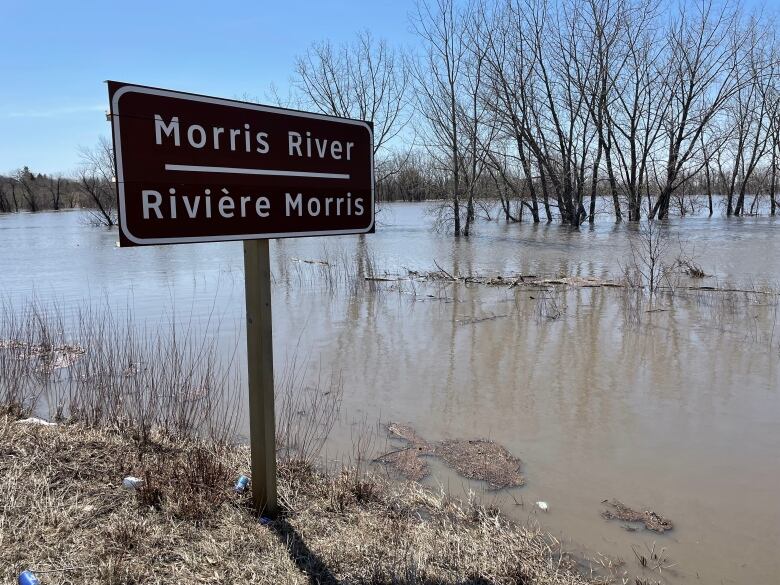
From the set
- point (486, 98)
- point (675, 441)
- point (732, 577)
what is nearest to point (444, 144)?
point (486, 98)

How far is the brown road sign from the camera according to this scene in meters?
2.20

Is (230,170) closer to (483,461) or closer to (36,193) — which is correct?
(483,461)

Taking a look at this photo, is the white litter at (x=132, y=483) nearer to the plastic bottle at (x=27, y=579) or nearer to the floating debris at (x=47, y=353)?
the plastic bottle at (x=27, y=579)

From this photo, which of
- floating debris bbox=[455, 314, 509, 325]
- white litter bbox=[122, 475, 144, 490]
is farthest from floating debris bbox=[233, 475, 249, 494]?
floating debris bbox=[455, 314, 509, 325]

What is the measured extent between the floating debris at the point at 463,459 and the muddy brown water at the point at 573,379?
4.3 inches

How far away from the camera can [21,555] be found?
7.89 ft

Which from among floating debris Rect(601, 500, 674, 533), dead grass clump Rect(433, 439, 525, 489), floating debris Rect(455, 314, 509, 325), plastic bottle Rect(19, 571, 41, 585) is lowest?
floating debris Rect(601, 500, 674, 533)

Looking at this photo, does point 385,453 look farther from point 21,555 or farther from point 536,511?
point 21,555

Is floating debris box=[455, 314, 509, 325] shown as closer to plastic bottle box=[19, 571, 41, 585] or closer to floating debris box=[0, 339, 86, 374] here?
floating debris box=[0, 339, 86, 374]

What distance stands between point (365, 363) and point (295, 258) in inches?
476

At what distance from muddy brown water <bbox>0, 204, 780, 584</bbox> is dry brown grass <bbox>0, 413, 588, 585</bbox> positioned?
30.4 inches

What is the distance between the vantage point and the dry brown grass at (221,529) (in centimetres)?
242

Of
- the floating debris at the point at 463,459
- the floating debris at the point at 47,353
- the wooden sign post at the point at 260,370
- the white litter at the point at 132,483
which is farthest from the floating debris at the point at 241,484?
the floating debris at the point at 47,353

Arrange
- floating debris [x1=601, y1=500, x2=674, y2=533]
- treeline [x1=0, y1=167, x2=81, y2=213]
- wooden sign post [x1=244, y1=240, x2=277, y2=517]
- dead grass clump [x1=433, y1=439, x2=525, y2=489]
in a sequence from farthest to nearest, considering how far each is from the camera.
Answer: treeline [x1=0, y1=167, x2=81, y2=213] < dead grass clump [x1=433, y1=439, x2=525, y2=489] < floating debris [x1=601, y1=500, x2=674, y2=533] < wooden sign post [x1=244, y1=240, x2=277, y2=517]
